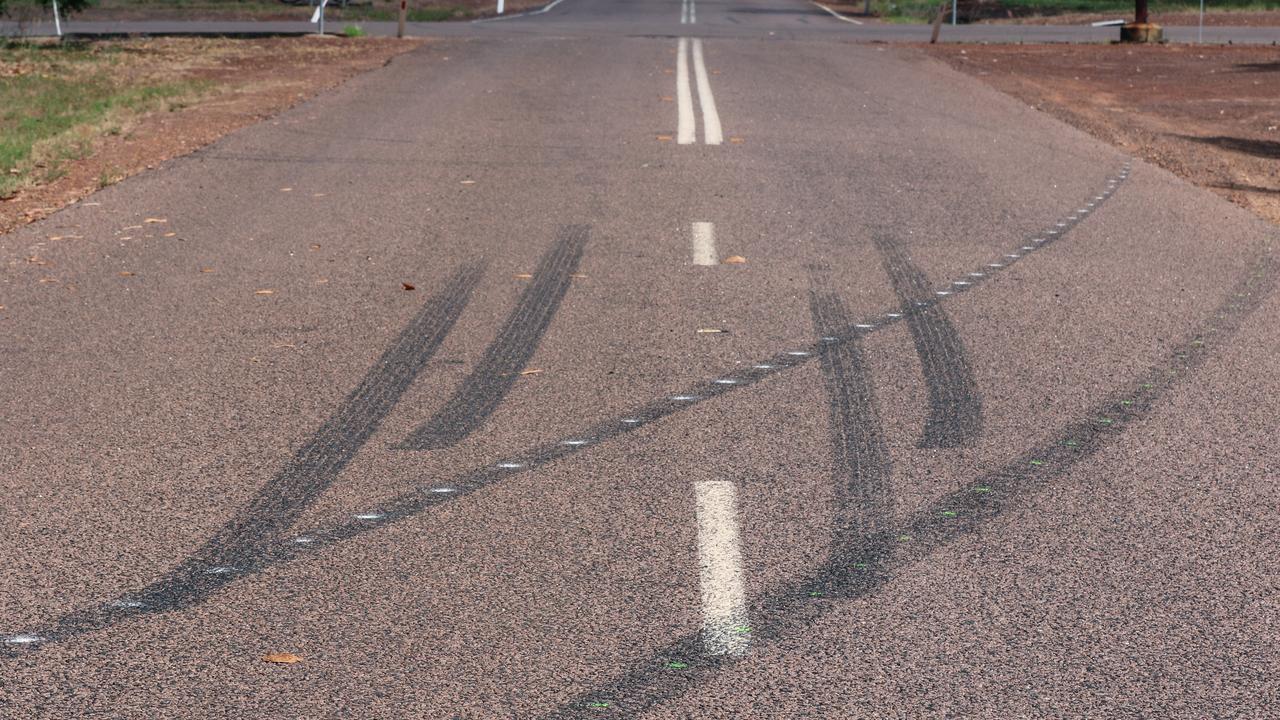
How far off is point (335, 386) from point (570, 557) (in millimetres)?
2173

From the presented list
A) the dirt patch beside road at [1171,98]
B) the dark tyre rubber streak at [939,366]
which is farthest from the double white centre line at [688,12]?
the dark tyre rubber streak at [939,366]

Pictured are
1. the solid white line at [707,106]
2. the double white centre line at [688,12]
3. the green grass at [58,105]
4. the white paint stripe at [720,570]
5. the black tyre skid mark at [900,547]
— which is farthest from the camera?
the double white centre line at [688,12]

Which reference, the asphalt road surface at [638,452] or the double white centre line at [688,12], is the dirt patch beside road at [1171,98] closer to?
the asphalt road surface at [638,452]

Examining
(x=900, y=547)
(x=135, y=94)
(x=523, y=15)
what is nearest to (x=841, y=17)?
(x=523, y=15)

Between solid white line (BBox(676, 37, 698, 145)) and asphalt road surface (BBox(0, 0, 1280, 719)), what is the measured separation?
9.61ft

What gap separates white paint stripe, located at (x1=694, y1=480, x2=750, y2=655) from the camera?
13.2 ft

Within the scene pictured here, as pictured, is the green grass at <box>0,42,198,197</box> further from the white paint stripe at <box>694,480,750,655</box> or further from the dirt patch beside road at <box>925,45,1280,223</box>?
the dirt patch beside road at <box>925,45,1280,223</box>

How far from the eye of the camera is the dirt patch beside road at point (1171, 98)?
13.3 meters

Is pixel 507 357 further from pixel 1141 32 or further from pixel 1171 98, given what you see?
pixel 1141 32

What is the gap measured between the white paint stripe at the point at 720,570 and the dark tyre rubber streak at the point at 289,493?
141 cm

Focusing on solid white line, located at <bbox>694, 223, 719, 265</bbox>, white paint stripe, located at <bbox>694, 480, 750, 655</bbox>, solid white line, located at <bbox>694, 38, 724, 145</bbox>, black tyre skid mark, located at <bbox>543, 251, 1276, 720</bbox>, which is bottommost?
black tyre skid mark, located at <bbox>543, 251, 1276, 720</bbox>

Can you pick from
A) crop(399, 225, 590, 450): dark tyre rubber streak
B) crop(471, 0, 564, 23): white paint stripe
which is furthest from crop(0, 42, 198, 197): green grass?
crop(471, 0, 564, 23): white paint stripe

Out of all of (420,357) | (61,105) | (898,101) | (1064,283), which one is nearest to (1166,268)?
(1064,283)

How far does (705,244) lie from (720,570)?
201 inches
